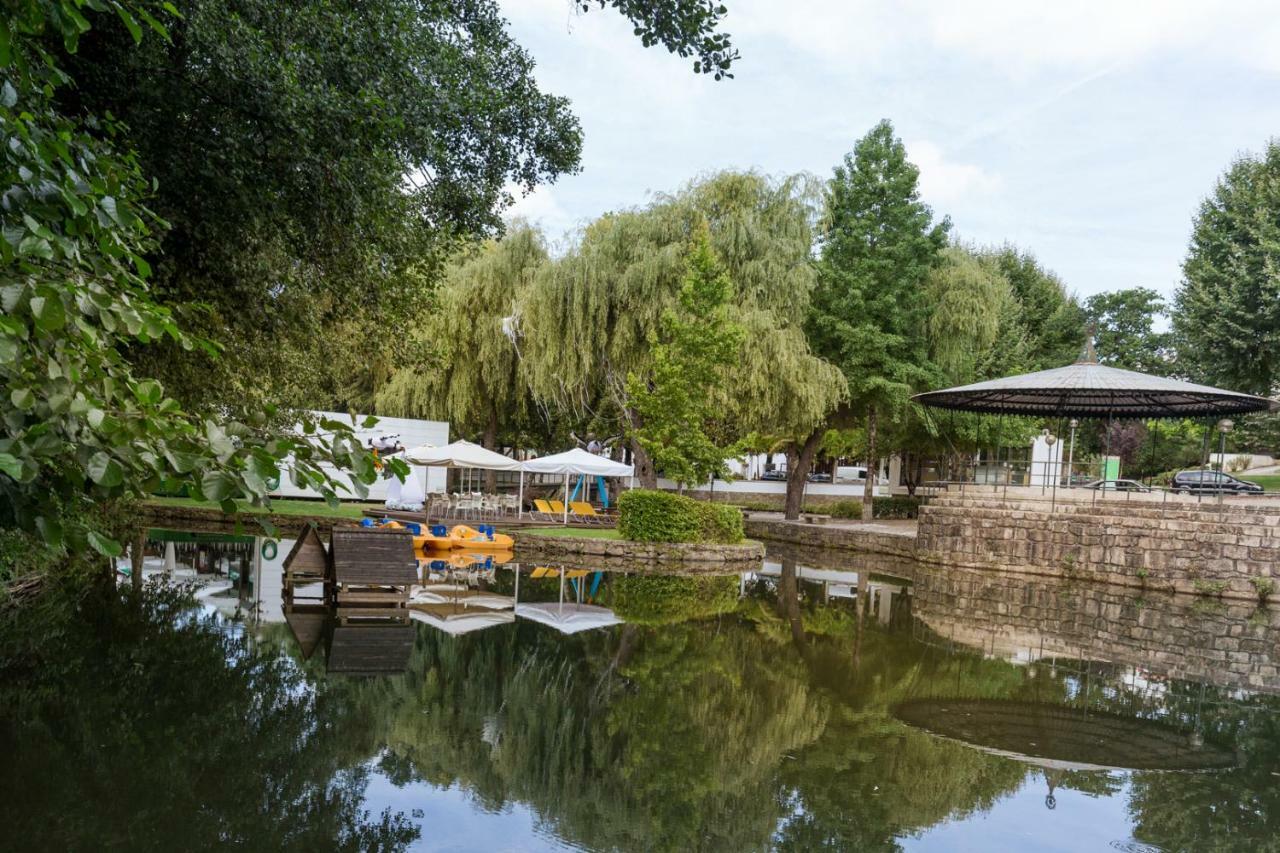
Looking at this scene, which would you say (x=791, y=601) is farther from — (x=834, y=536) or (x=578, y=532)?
(x=834, y=536)

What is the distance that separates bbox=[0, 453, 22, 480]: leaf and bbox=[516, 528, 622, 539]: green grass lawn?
17.2 m

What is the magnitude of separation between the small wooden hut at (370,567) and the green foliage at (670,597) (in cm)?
265

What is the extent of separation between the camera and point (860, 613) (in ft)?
41.7

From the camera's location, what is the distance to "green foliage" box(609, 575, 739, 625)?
1159 centimetres

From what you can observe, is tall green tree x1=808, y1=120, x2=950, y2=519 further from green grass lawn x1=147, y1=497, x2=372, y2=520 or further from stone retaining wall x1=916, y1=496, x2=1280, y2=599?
green grass lawn x1=147, y1=497, x2=372, y2=520

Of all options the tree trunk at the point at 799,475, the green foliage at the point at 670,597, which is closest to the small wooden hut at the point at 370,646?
the green foliage at the point at 670,597

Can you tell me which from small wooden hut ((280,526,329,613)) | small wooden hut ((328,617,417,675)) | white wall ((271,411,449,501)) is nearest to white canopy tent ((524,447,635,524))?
white wall ((271,411,449,501))

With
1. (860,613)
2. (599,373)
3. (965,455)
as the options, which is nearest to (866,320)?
(599,373)

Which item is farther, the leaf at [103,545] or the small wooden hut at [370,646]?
the small wooden hut at [370,646]

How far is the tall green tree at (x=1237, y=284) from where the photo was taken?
22.9 metres

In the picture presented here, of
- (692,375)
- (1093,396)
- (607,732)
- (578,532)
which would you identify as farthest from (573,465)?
(607,732)

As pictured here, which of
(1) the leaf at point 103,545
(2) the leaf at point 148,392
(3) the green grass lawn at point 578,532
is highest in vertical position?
(2) the leaf at point 148,392

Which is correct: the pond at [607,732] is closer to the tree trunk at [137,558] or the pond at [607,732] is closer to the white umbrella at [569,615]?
the white umbrella at [569,615]

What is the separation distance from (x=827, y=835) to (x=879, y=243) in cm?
2113
